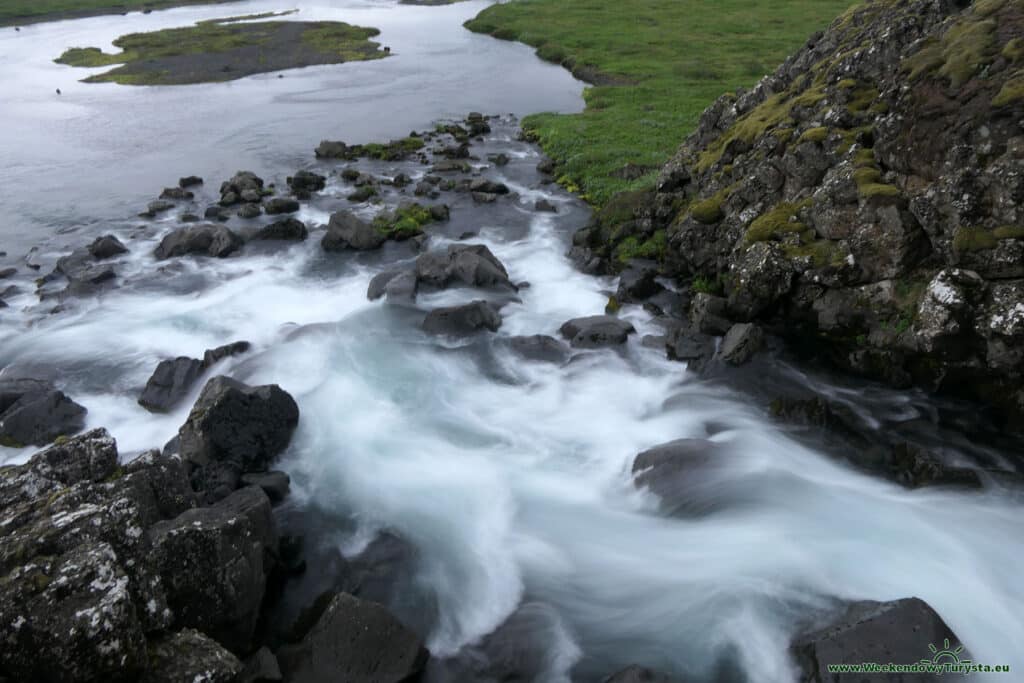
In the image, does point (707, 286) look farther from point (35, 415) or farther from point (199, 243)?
point (199, 243)

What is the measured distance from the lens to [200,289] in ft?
90.8

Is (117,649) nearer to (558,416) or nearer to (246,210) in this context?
(558,416)

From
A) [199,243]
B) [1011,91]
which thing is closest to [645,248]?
[1011,91]

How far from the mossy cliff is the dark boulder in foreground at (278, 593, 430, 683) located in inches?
547

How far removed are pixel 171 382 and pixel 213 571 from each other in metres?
10.5

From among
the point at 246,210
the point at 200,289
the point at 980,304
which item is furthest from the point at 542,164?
the point at 980,304

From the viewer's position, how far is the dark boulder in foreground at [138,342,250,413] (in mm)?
19812

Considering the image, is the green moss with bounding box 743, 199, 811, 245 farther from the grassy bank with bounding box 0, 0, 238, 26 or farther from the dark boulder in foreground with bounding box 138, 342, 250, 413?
the grassy bank with bounding box 0, 0, 238, 26

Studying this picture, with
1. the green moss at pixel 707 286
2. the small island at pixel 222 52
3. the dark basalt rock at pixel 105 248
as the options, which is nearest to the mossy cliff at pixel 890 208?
the green moss at pixel 707 286

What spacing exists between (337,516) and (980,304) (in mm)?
15715

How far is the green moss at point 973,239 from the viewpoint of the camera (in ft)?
53.6

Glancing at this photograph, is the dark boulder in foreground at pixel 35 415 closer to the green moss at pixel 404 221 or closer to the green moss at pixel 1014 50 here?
the green moss at pixel 404 221

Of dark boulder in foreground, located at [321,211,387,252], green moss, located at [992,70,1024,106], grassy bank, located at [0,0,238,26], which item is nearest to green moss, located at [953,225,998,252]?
green moss, located at [992,70,1024,106]

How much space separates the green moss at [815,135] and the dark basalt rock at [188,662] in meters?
21.7
